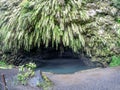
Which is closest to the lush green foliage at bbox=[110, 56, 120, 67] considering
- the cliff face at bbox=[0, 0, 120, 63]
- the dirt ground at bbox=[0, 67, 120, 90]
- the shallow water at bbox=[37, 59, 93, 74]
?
the cliff face at bbox=[0, 0, 120, 63]

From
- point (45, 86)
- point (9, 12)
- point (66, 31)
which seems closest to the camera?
point (45, 86)

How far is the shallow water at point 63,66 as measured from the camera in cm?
1057

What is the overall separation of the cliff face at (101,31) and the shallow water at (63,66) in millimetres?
670

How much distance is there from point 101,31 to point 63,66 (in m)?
1.88

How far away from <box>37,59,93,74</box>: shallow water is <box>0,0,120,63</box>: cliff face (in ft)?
2.20

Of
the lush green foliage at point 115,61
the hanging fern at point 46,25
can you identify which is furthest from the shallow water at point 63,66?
the lush green foliage at point 115,61

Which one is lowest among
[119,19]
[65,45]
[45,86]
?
[45,86]

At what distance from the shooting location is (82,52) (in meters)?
10.6

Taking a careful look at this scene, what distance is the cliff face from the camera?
10227mm

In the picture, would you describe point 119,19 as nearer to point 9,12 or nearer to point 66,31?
point 66,31

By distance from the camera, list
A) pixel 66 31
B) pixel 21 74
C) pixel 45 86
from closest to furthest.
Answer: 1. pixel 45 86
2. pixel 21 74
3. pixel 66 31

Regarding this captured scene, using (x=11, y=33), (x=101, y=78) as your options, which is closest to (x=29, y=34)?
(x=11, y=33)

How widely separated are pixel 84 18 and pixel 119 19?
1.26m

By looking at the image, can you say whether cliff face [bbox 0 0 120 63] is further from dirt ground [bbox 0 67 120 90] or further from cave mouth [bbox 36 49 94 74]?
dirt ground [bbox 0 67 120 90]
